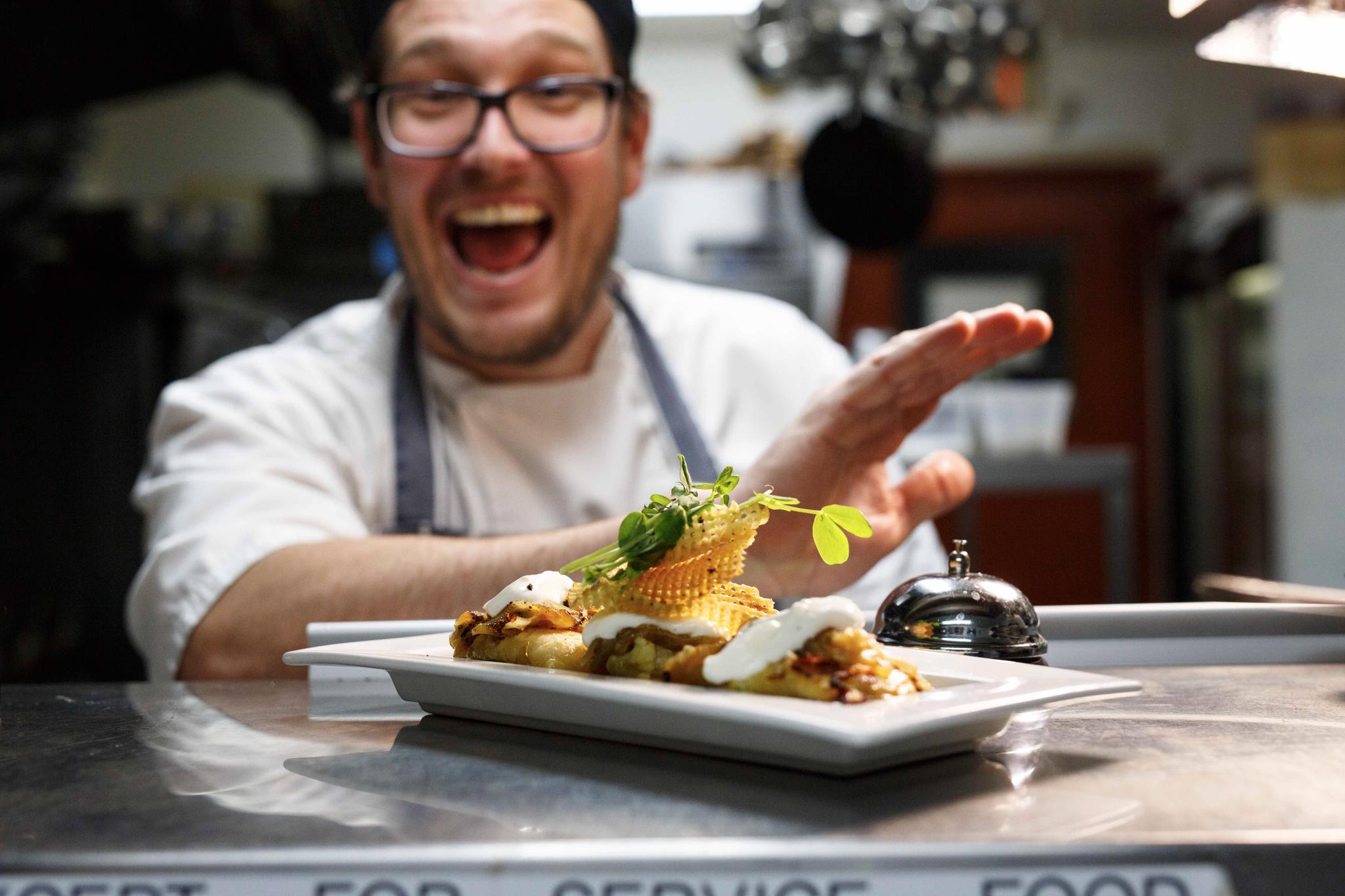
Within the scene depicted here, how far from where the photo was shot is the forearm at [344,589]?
1.20m

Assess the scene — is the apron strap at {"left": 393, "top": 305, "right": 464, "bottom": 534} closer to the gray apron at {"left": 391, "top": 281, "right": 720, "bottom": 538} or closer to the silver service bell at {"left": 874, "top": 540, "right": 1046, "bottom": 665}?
the gray apron at {"left": 391, "top": 281, "right": 720, "bottom": 538}

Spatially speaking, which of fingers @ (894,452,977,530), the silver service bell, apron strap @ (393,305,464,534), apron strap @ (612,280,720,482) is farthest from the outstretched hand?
apron strap @ (393,305,464,534)

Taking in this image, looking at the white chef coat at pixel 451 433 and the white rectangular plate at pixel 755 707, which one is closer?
the white rectangular plate at pixel 755 707

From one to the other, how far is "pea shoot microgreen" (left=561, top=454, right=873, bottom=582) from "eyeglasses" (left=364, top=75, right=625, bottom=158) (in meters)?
0.91

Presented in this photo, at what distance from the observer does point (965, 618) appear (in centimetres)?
77

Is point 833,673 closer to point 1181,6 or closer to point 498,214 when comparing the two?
point 1181,6

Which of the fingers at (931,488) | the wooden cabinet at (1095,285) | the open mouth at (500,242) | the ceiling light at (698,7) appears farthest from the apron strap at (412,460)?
the wooden cabinet at (1095,285)

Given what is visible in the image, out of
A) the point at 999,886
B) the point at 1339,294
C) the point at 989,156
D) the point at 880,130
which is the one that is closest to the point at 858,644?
the point at 999,886

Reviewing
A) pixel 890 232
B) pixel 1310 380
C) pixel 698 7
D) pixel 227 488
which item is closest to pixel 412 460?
pixel 227 488

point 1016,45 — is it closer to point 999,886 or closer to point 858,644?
point 858,644

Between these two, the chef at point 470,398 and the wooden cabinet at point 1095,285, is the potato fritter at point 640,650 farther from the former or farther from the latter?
the wooden cabinet at point 1095,285

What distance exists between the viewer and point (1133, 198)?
5191 millimetres

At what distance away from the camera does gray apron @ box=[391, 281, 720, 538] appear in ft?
4.92

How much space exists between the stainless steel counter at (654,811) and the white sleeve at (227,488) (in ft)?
1.84
